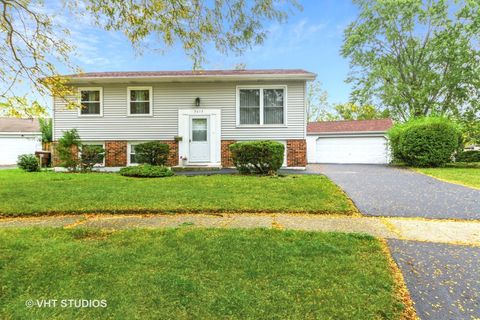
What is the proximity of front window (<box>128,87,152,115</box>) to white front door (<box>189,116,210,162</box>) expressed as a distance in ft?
7.13

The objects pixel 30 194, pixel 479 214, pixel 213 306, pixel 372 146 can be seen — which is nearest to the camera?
pixel 213 306

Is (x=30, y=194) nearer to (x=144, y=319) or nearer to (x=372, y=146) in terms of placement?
(x=144, y=319)

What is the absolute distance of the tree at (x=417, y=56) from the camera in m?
21.9

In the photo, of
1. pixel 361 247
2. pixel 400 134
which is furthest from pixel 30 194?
pixel 400 134

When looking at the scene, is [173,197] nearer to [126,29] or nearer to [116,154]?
[126,29]

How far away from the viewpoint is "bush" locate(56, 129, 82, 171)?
12.1m

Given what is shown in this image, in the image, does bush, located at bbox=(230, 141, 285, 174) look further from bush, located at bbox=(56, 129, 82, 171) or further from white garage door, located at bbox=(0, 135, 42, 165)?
white garage door, located at bbox=(0, 135, 42, 165)

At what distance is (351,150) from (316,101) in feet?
54.2

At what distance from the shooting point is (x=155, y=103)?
1356 cm

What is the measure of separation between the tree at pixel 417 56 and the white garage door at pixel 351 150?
3.54 meters

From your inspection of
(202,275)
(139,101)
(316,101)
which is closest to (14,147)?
(139,101)

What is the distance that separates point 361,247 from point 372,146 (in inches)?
740

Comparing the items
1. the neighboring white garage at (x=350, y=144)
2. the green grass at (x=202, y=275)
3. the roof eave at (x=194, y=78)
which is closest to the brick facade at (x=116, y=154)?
the roof eave at (x=194, y=78)

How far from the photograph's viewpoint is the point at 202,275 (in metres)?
2.82
